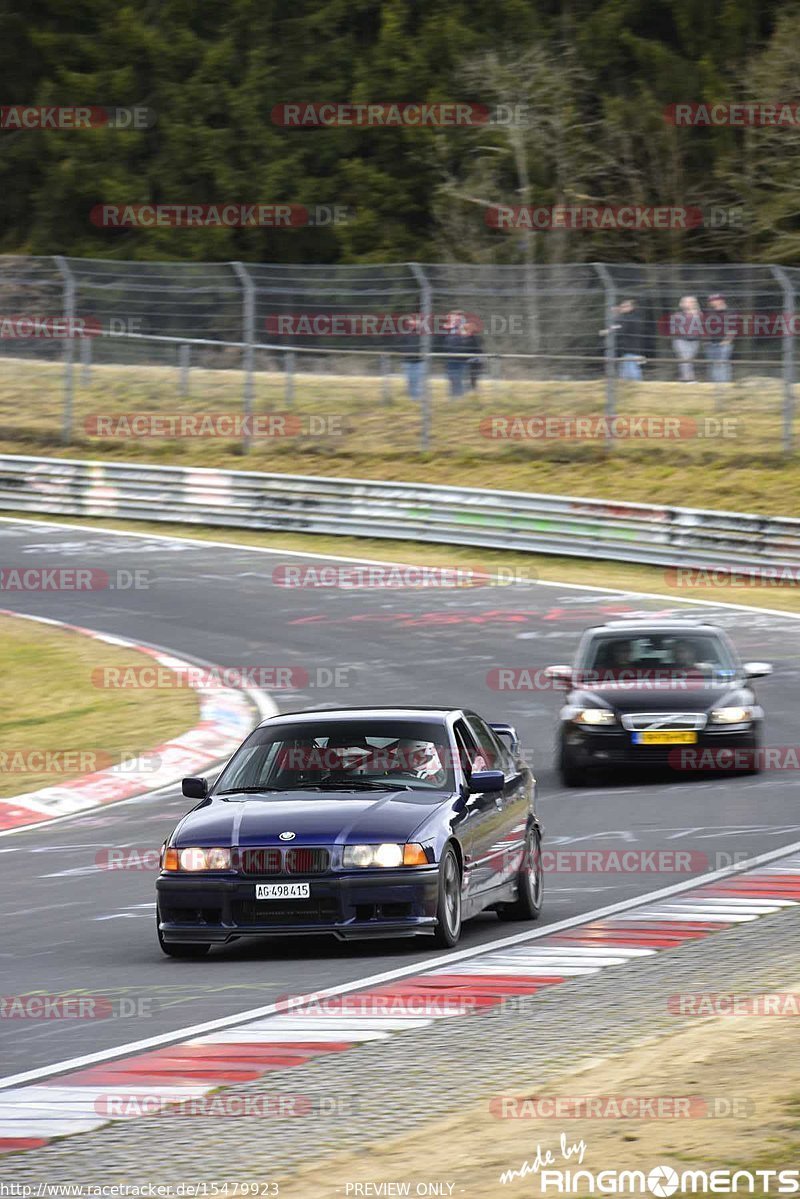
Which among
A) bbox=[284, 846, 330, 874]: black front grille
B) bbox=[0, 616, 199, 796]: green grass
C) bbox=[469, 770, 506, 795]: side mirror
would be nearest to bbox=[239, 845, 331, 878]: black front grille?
bbox=[284, 846, 330, 874]: black front grille

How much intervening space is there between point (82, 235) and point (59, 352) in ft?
89.1

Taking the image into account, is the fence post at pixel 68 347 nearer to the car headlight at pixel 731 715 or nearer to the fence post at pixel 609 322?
the fence post at pixel 609 322

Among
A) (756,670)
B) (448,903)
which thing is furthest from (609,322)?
(448,903)

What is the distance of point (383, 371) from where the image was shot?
34.3 meters

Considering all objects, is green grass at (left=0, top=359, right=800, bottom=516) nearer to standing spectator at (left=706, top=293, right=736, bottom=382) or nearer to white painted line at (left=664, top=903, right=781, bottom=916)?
standing spectator at (left=706, top=293, right=736, bottom=382)

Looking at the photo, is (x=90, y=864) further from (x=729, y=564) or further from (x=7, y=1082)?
(x=729, y=564)

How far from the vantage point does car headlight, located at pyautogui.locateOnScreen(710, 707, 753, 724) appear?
648 inches

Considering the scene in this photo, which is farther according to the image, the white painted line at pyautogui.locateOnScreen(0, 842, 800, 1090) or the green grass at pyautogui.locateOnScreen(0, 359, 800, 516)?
the green grass at pyautogui.locateOnScreen(0, 359, 800, 516)

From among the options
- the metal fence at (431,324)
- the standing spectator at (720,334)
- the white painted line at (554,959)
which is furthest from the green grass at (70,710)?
the standing spectator at (720,334)

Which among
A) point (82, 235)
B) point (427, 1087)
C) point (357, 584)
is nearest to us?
point (427, 1087)

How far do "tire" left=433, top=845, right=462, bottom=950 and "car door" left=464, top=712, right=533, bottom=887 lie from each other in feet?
1.56

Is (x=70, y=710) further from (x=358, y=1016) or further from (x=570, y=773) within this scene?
(x=358, y=1016)

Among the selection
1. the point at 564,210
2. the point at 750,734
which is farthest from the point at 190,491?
the point at 564,210

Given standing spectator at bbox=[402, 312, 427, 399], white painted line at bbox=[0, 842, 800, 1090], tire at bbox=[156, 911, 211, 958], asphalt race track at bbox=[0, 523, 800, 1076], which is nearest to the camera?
white painted line at bbox=[0, 842, 800, 1090]
